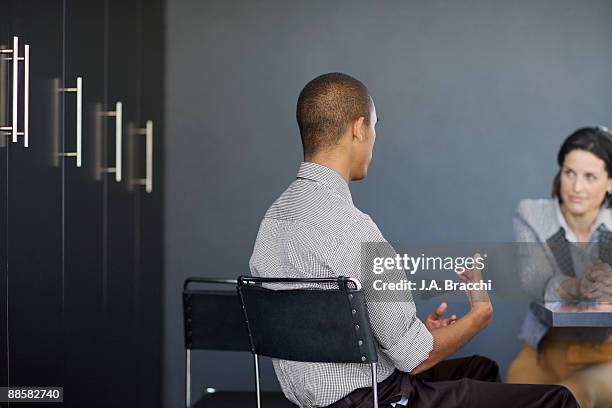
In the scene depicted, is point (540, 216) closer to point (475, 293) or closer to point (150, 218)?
point (475, 293)

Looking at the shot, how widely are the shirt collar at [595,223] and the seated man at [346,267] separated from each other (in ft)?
4.10

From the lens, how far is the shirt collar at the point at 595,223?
328 cm

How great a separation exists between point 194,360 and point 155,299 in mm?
386

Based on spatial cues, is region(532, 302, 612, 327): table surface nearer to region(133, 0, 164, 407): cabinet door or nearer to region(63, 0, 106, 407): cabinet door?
region(63, 0, 106, 407): cabinet door

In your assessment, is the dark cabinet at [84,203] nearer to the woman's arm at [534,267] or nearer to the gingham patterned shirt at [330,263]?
the gingham patterned shirt at [330,263]

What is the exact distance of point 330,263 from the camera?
1.98 metres

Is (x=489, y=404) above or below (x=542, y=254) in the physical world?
below

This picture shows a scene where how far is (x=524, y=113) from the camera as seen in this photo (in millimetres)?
4496

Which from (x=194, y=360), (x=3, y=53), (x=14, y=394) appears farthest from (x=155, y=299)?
(x=3, y=53)

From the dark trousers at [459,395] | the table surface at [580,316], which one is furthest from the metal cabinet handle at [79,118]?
the table surface at [580,316]

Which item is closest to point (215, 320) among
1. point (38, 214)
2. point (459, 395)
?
point (38, 214)

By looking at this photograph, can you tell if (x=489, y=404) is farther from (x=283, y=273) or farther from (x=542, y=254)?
(x=542, y=254)

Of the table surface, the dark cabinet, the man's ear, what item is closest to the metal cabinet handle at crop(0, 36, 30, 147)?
the dark cabinet

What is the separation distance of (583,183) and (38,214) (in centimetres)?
190
